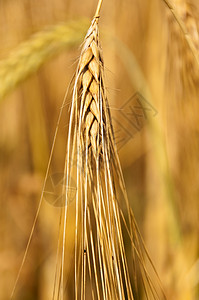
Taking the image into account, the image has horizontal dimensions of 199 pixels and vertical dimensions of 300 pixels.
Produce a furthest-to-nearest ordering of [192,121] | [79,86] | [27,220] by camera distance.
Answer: [27,220] < [192,121] < [79,86]

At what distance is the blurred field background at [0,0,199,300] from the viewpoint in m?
0.75

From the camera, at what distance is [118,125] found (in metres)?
1.09

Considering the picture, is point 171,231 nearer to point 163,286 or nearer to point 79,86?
point 163,286

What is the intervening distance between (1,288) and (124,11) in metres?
0.82

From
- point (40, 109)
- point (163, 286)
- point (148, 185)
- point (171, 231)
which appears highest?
point (40, 109)

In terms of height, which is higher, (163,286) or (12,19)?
(12,19)

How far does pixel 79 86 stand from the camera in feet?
1.80

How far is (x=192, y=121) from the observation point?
76 centimetres

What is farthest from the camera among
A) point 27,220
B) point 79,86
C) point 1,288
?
point 27,220

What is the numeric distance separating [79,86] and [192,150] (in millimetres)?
343

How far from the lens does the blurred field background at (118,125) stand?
75 centimetres

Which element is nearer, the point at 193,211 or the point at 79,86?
the point at 79,86

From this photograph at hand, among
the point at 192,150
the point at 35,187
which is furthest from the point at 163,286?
the point at 35,187

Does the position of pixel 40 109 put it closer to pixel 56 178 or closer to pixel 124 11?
pixel 56 178
